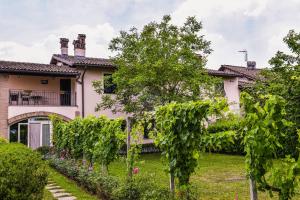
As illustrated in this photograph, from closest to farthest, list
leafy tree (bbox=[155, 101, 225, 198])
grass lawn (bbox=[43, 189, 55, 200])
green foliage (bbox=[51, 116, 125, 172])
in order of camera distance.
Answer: leafy tree (bbox=[155, 101, 225, 198]) < grass lawn (bbox=[43, 189, 55, 200]) < green foliage (bbox=[51, 116, 125, 172])

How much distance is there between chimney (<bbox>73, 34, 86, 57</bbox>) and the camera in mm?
22562

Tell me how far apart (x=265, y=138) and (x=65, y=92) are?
17451 millimetres

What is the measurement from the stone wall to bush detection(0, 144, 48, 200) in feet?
42.4

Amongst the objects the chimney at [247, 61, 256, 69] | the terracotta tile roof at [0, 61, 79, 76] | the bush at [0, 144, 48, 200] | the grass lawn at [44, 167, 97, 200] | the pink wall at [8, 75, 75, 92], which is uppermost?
the chimney at [247, 61, 256, 69]

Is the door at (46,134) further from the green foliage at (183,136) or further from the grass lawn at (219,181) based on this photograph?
the green foliage at (183,136)

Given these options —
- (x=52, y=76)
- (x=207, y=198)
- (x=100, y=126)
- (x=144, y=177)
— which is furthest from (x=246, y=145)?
(x=52, y=76)

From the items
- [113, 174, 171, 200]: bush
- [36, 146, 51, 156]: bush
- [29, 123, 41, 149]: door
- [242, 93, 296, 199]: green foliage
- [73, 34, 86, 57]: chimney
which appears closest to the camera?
[242, 93, 296, 199]: green foliage

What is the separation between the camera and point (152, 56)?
1484 cm

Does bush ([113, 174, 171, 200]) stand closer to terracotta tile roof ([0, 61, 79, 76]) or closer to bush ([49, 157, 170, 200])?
bush ([49, 157, 170, 200])

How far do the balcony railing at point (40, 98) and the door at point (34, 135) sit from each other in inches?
52.7

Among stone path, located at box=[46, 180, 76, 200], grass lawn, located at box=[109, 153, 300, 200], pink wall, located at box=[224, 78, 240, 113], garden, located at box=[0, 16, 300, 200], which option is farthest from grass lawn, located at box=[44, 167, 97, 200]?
pink wall, located at box=[224, 78, 240, 113]

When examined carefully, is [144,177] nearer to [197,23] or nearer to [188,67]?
[188,67]

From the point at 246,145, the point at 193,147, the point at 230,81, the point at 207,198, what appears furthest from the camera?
the point at 230,81

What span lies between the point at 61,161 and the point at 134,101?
6266 mm
